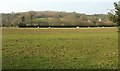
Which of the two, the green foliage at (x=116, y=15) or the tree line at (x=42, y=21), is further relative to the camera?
the tree line at (x=42, y=21)

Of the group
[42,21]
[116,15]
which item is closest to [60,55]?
[116,15]

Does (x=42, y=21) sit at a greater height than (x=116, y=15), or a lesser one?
lesser

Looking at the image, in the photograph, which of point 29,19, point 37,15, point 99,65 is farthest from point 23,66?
point 37,15

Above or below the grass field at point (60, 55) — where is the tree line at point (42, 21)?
below

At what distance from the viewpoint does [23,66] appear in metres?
13.9

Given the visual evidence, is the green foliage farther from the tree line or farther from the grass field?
the tree line

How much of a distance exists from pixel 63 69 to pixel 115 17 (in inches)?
125

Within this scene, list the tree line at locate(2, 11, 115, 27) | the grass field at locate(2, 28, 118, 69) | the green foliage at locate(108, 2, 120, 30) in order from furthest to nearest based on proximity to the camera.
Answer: the tree line at locate(2, 11, 115, 27)
the grass field at locate(2, 28, 118, 69)
the green foliage at locate(108, 2, 120, 30)

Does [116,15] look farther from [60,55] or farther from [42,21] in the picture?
[42,21]

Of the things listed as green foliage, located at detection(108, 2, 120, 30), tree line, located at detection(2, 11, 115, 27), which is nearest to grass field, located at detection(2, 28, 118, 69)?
green foliage, located at detection(108, 2, 120, 30)

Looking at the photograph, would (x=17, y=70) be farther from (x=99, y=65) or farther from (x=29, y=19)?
(x=29, y=19)

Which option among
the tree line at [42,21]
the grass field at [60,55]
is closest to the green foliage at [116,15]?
the grass field at [60,55]

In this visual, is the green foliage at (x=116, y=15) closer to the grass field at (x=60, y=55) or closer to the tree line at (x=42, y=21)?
the grass field at (x=60, y=55)

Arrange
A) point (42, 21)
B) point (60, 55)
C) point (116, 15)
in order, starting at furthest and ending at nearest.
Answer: point (42, 21)
point (60, 55)
point (116, 15)
